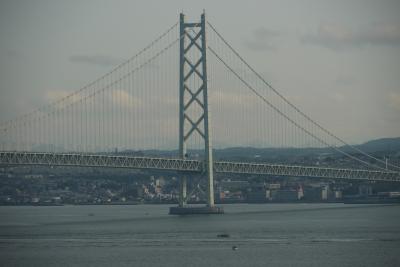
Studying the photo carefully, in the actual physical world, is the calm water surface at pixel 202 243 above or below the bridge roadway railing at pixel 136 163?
below

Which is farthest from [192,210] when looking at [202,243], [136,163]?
[202,243]

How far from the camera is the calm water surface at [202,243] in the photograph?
47.5 metres

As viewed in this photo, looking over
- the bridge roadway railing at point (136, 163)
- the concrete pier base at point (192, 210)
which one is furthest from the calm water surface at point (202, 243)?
the concrete pier base at point (192, 210)

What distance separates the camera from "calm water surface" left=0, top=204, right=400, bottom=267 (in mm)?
47469

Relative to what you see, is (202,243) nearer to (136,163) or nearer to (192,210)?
(136,163)

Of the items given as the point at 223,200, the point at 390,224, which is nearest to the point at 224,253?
the point at 390,224

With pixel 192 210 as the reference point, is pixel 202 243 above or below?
below

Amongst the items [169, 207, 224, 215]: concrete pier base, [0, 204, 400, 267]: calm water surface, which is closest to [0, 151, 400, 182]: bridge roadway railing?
[169, 207, 224, 215]: concrete pier base

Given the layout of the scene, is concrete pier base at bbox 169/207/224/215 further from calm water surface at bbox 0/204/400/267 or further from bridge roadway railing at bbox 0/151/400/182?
Result: calm water surface at bbox 0/204/400/267

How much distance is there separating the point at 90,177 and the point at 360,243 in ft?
411

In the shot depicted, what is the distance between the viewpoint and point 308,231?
211ft

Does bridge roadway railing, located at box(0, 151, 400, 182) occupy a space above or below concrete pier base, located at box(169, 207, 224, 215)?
above

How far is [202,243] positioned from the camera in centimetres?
5644

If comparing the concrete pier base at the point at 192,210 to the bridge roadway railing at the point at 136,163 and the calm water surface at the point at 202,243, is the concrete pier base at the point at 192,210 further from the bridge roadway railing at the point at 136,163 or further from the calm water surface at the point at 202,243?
the calm water surface at the point at 202,243
